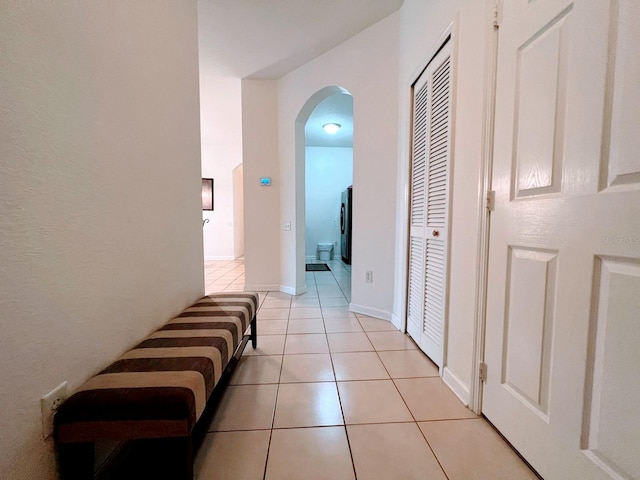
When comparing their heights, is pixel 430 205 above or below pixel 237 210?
below

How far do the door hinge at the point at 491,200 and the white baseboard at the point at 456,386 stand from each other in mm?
938

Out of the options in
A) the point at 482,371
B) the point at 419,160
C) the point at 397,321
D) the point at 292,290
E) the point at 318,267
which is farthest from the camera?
the point at 318,267

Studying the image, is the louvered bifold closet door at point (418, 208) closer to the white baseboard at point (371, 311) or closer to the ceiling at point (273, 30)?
the white baseboard at point (371, 311)

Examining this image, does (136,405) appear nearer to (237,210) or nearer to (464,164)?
(464,164)

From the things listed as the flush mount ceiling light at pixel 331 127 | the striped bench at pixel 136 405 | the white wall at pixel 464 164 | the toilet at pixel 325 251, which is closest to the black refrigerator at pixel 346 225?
the toilet at pixel 325 251

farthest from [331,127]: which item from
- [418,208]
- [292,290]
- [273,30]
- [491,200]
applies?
[491,200]

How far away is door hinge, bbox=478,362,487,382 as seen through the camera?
134cm

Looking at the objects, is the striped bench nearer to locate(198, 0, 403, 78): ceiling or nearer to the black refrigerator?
locate(198, 0, 403, 78): ceiling

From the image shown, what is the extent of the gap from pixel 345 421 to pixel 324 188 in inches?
235

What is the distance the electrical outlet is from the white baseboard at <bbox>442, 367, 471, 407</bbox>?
171cm

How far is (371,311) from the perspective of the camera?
2.85 m

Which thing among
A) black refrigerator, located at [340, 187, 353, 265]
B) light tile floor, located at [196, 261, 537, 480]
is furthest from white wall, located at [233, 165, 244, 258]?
light tile floor, located at [196, 261, 537, 480]

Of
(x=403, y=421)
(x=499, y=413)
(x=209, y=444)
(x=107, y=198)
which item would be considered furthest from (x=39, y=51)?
(x=499, y=413)

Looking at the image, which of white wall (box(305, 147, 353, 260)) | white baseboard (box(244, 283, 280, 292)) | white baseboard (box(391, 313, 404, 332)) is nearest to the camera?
white baseboard (box(391, 313, 404, 332))
